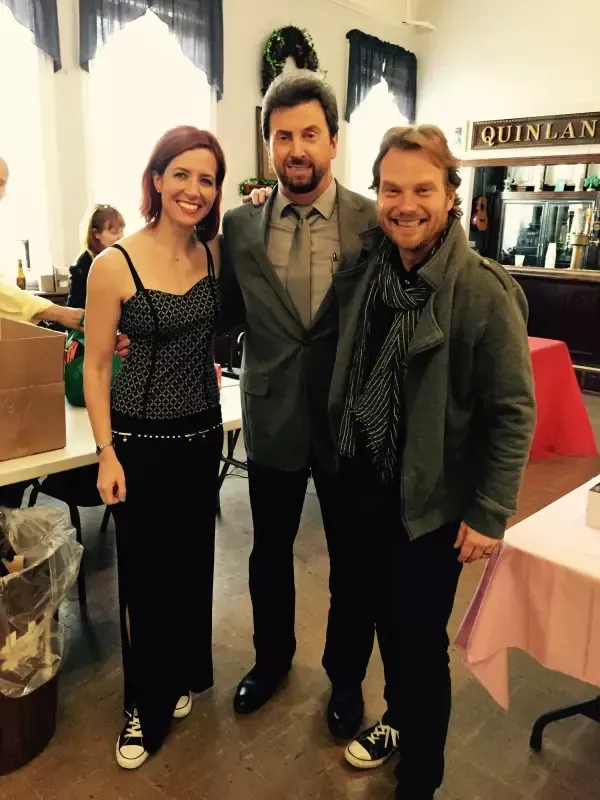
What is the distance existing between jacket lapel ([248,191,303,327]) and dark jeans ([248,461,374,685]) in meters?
0.42

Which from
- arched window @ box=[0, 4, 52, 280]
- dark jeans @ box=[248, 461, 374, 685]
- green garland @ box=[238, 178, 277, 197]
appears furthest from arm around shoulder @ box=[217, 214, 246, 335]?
green garland @ box=[238, 178, 277, 197]

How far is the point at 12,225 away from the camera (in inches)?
179

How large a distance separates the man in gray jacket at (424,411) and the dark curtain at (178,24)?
4.06 metres

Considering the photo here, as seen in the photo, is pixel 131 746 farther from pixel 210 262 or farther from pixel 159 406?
pixel 210 262

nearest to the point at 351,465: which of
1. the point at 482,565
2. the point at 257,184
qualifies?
the point at 482,565

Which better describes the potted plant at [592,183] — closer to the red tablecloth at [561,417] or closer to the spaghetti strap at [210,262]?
the red tablecloth at [561,417]

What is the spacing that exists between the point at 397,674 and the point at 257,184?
5.11 metres

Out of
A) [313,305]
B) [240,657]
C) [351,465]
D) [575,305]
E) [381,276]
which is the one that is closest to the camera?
[381,276]

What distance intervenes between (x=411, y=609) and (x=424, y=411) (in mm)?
431

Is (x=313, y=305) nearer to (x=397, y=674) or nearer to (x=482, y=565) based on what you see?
(x=397, y=674)

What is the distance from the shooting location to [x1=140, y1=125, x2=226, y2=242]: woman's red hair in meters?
1.47

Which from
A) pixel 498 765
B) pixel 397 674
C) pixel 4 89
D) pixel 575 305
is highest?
pixel 4 89

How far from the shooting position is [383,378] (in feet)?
4.36

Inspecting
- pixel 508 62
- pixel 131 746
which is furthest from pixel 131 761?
pixel 508 62
